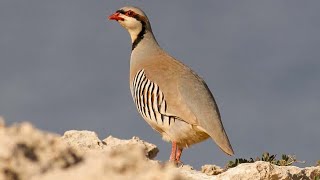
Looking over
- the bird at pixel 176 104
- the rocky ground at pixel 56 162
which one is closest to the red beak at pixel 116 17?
the bird at pixel 176 104

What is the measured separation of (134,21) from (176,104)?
2.33 metres

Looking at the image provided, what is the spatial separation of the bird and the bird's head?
0.88 metres

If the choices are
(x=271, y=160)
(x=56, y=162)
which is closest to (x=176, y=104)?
(x=271, y=160)

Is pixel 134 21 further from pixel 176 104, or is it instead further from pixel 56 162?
pixel 56 162

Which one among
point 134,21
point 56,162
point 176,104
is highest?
point 134,21

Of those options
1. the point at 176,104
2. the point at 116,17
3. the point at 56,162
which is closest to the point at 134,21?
the point at 116,17

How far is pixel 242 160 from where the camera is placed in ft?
33.2

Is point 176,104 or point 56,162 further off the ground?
point 176,104

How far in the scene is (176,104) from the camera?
35.2 ft

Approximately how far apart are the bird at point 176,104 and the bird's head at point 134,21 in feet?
2.90

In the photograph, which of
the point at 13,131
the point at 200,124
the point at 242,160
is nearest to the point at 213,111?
the point at 200,124

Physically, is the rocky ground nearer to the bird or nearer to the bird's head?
the bird

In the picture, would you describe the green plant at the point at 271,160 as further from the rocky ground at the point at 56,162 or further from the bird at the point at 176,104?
the rocky ground at the point at 56,162

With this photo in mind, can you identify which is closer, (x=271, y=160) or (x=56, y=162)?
(x=56, y=162)
